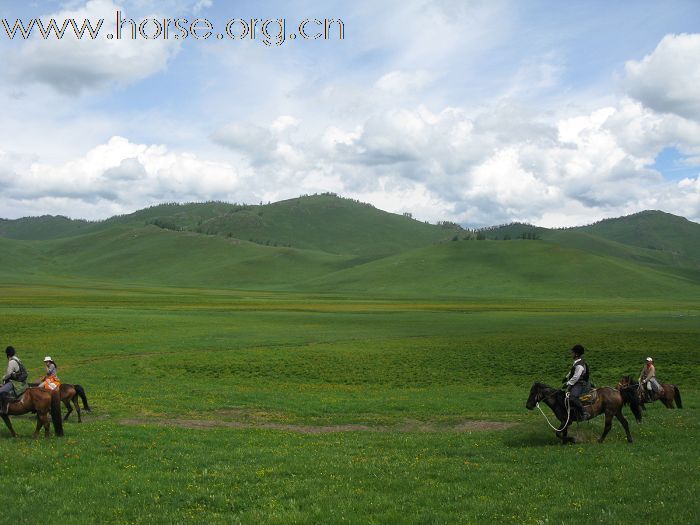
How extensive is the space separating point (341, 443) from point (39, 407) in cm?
1147

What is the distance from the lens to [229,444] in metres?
20.4

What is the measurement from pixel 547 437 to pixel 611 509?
8.03 metres

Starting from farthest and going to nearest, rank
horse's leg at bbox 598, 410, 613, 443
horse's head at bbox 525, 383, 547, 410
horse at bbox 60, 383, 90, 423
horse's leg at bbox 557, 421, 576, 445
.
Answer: horse at bbox 60, 383, 90, 423
horse's head at bbox 525, 383, 547, 410
horse's leg at bbox 598, 410, 613, 443
horse's leg at bbox 557, 421, 576, 445

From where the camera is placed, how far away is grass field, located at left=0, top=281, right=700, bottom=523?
1317cm

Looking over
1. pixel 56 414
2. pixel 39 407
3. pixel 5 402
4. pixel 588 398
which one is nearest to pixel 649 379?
pixel 588 398

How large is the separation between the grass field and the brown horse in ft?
2.46

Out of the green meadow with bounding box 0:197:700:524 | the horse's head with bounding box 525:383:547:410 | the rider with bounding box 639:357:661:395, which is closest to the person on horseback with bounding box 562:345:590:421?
the horse's head with bounding box 525:383:547:410

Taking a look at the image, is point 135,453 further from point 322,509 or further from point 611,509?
point 611,509

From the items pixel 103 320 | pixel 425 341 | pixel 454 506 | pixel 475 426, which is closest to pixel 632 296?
pixel 425 341

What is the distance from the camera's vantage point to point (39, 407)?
20.5 metres

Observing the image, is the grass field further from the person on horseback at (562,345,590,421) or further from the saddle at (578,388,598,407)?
the person on horseback at (562,345,590,421)

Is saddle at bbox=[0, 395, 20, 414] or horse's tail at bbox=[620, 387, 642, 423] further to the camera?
horse's tail at bbox=[620, 387, 642, 423]

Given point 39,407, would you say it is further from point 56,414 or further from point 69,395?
point 69,395

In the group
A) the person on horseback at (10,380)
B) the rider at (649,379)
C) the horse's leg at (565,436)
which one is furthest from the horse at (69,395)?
the rider at (649,379)
